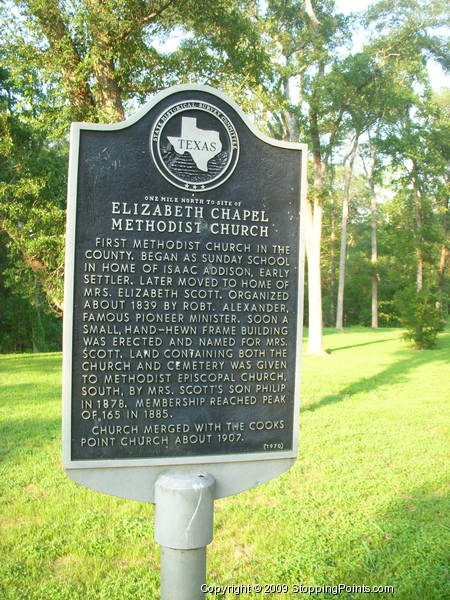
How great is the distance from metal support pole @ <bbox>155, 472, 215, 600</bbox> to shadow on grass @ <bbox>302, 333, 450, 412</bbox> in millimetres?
6419

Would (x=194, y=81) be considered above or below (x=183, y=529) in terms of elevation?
above

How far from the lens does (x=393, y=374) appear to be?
13.5 m

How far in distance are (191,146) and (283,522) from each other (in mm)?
3203

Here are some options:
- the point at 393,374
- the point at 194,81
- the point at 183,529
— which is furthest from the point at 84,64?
the point at 393,374

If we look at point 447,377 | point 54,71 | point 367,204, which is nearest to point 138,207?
point 54,71

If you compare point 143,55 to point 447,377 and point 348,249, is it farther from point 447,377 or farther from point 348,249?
point 348,249

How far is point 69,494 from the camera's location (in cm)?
529

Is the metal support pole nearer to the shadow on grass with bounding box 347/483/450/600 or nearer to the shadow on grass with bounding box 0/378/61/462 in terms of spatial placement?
the shadow on grass with bounding box 347/483/450/600

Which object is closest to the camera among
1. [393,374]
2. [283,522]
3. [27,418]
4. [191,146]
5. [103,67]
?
[191,146]

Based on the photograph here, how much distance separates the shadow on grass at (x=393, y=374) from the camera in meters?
10.2

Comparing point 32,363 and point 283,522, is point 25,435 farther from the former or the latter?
point 32,363

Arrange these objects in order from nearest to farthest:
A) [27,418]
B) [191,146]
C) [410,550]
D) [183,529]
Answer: [183,529]
[191,146]
[410,550]
[27,418]

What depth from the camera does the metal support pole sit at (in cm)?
277

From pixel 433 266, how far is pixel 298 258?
123ft
